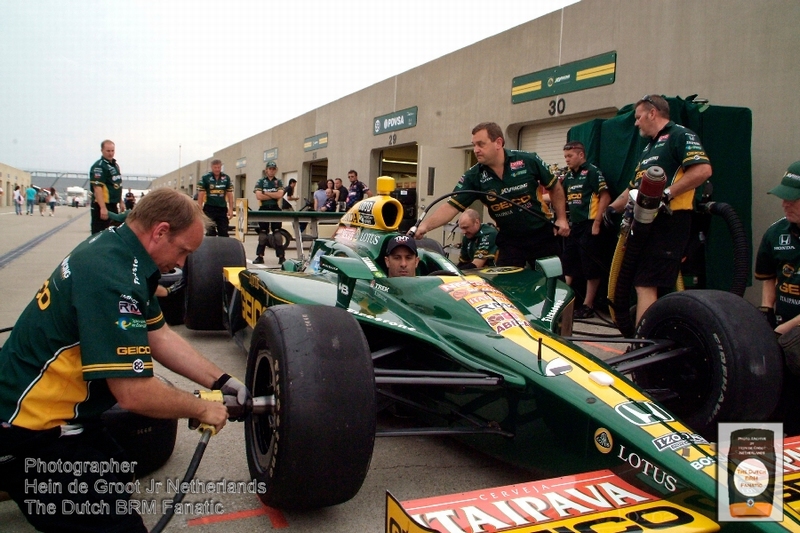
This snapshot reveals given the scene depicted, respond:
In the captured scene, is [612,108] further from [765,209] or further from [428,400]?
[428,400]

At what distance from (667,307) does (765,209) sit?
190 inches

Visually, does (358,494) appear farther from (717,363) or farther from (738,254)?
(738,254)

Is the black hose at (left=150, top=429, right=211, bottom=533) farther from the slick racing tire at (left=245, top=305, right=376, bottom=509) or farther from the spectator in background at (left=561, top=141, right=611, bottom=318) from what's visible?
the spectator in background at (left=561, top=141, right=611, bottom=318)

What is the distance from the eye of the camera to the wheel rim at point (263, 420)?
231cm

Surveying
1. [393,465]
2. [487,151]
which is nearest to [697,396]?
[393,465]

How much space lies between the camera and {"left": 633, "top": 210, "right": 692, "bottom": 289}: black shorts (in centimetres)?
437

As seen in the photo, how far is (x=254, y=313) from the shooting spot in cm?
411

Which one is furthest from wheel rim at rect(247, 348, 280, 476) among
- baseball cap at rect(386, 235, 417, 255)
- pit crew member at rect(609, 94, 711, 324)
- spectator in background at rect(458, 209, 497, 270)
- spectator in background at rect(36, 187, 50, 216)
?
spectator in background at rect(36, 187, 50, 216)

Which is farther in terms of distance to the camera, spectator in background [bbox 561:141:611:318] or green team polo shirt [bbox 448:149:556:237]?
spectator in background [bbox 561:141:611:318]

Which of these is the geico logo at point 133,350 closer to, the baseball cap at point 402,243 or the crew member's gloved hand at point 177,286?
the baseball cap at point 402,243

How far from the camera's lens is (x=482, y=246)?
22.5 feet

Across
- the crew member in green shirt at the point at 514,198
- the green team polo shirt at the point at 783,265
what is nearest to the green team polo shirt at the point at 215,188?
the crew member in green shirt at the point at 514,198

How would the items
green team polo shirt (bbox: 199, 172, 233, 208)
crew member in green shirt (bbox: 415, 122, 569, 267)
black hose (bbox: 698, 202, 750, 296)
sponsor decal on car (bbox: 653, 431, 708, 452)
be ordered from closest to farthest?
sponsor decal on car (bbox: 653, 431, 708, 452) → black hose (bbox: 698, 202, 750, 296) → crew member in green shirt (bbox: 415, 122, 569, 267) → green team polo shirt (bbox: 199, 172, 233, 208)

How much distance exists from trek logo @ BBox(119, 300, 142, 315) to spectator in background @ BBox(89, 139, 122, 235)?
23.4 feet
